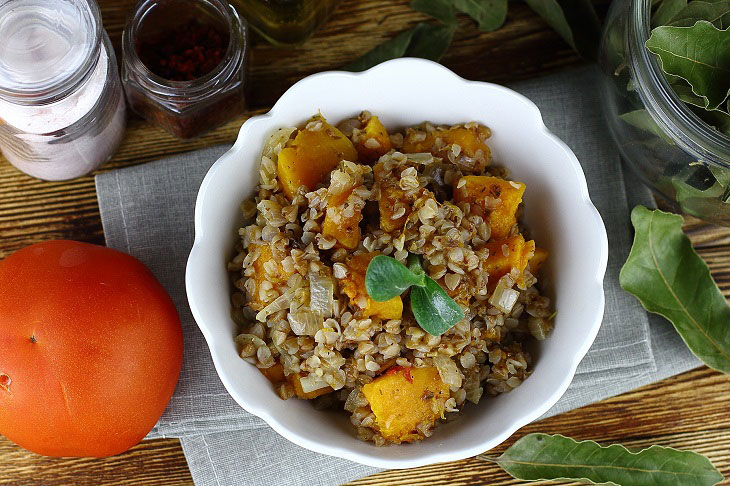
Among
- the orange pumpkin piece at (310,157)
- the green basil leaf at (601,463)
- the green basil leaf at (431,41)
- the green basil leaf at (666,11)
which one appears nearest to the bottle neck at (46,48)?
the orange pumpkin piece at (310,157)

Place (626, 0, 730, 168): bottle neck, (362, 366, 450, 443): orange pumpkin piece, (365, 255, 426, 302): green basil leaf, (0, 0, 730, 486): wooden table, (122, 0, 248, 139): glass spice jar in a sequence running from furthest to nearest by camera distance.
Result: (0, 0, 730, 486): wooden table, (122, 0, 248, 139): glass spice jar, (626, 0, 730, 168): bottle neck, (362, 366, 450, 443): orange pumpkin piece, (365, 255, 426, 302): green basil leaf

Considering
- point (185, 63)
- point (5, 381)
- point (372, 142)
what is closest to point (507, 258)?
point (372, 142)

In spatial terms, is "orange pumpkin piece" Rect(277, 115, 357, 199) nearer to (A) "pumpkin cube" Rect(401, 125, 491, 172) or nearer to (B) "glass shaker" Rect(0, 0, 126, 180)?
(A) "pumpkin cube" Rect(401, 125, 491, 172)

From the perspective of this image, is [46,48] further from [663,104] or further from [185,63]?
[663,104]

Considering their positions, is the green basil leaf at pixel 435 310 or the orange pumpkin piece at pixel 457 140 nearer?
the green basil leaf at pixel 435 310

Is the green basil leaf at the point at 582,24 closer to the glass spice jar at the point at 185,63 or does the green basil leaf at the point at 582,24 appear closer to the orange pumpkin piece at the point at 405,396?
the glass spice jar at the point at 185,63

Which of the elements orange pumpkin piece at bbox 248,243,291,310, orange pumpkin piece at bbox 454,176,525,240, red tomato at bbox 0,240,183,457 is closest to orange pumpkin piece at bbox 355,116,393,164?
orange pumpkin piece at bbox 454,176,525,240
